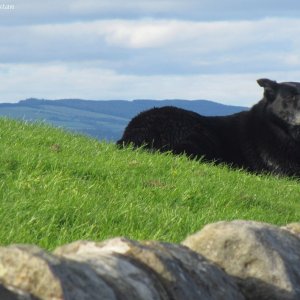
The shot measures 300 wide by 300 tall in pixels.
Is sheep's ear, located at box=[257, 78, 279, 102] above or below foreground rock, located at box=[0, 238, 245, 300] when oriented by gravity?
above

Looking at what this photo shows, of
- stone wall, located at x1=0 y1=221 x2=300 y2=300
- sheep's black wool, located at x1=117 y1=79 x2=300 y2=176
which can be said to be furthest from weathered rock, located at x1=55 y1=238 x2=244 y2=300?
sheep's black wool, located at x1=117 y1=79 x2=300 y2=176

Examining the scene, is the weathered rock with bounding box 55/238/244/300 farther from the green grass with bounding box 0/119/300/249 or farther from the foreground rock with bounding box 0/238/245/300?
the green grass with bounding box 0/119/300/249

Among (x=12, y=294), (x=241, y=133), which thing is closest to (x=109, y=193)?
(x=12, y=294)

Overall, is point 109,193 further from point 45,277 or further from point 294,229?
point 45,277

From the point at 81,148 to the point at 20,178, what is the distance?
14.4 feet

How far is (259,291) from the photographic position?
5266 mm

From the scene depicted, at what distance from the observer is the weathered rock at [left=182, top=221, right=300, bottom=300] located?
5.26 m

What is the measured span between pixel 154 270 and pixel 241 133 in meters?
14.7

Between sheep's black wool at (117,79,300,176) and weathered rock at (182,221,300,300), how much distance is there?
12.2 meters

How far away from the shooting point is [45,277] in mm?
3791

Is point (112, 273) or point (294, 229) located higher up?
point (112, 273)

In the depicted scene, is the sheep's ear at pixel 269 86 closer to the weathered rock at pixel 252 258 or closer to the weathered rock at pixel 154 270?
the weathered rock at pixel 252 258

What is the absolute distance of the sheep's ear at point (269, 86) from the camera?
19.2 meters

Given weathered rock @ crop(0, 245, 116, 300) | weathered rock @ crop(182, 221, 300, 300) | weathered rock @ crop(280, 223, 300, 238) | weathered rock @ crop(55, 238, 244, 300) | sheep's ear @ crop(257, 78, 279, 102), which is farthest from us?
sheep's ear @ crop(257, 78, 279, 102)
